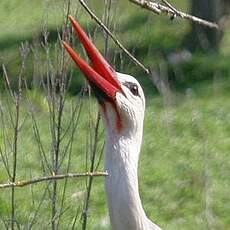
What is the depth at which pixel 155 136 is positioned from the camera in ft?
24.0

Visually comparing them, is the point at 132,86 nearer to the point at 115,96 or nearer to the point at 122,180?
the point at 115,96

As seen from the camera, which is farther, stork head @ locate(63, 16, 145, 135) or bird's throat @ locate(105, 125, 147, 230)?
bird's throat @ locate(105, 125, 147, 230)

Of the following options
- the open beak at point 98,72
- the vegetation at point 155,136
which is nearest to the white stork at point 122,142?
the open beak at point 98,72

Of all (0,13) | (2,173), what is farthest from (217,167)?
(0,13)

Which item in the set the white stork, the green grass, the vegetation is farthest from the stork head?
the green grass

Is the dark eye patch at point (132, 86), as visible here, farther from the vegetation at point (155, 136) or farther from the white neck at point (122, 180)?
the vegetation at point (155, 136)

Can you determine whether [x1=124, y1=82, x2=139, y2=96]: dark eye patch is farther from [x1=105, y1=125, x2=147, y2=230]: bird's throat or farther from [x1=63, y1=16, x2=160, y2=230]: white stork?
[x1=105, y1=125, x2=147, y2=230]: bird's throat

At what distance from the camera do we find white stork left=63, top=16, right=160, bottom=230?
383 centimetres

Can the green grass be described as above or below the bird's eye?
below

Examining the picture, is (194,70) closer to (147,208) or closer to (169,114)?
(169,114)

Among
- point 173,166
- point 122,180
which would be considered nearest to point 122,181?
point 122,180

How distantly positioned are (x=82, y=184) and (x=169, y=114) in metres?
1.32

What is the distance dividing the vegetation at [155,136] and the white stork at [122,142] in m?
0.89

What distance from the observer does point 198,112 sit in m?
7.62
